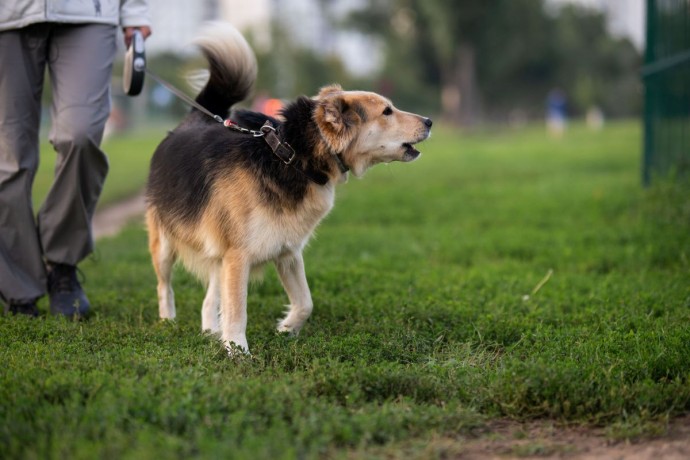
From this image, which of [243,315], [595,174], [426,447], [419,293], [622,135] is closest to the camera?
[426,447]

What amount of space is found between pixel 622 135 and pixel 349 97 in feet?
85.3

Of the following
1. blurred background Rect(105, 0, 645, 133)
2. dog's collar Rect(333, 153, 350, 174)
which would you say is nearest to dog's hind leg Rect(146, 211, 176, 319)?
dog's collar Rect(333, 153, 350, 174)

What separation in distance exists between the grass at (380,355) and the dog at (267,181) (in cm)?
32

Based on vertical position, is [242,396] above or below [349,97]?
below

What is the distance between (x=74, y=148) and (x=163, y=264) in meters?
0.93

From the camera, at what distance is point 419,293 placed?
19.6 feet

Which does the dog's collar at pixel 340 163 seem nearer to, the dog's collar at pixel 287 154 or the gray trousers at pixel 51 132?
the dog's collar at pixel 287 154

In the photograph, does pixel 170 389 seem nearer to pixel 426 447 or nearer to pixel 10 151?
pixel 426 447

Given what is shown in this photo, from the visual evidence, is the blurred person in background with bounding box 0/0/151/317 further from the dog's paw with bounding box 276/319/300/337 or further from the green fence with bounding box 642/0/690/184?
the green fence with bounding box 642/0/690/184

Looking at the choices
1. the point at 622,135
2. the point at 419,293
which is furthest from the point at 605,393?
the point at 622,135

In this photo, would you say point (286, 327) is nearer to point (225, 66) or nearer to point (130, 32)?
point (225, 66)

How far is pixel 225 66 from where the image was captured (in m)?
5.54

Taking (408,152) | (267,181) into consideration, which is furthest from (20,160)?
(408,152)

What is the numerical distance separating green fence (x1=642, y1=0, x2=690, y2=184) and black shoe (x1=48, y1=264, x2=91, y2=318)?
6409 millimetres
